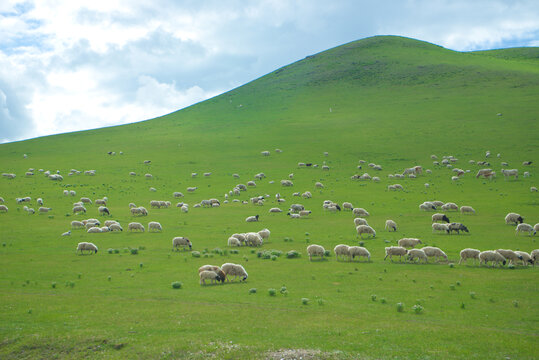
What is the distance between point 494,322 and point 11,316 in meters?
17.1

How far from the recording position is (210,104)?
133 m

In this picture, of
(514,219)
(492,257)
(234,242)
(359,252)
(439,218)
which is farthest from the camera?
(439,218)

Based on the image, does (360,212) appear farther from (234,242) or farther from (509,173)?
(509,173)

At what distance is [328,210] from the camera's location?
141 feet

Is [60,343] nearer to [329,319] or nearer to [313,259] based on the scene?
[329,319]

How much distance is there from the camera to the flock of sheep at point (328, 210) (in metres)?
22.2

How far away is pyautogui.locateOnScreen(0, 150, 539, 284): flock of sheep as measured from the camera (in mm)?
22219

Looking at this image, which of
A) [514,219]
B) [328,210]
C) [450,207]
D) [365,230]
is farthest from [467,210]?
[365,230]

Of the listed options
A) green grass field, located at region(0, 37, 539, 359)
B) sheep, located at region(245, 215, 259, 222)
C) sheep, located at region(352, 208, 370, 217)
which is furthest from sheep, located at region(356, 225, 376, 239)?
sheep, located at region(245, 215, 259, 222)

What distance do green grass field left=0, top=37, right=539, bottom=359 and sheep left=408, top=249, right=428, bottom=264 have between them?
1658 millimetres

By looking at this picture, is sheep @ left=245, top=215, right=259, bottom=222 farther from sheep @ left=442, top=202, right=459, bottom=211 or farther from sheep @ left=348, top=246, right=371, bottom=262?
sheep @ left=442, top=202, right=459, bottom=211

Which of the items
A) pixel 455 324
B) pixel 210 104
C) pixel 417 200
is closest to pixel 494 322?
pixel 455 324

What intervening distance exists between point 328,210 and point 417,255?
19.5m

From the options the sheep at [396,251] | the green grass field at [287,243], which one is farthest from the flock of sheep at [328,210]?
the green grass field at [287,243]
